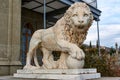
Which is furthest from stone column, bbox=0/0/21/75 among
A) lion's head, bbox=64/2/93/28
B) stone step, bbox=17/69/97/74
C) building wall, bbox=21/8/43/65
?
lion's head, bbox=64/2/93/28

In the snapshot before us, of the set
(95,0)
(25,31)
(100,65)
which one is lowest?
(100,65)

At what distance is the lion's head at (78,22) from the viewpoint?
4793 mm

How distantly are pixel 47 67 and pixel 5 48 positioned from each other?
17.3ft

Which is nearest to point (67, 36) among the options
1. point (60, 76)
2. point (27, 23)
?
point (60, 76)

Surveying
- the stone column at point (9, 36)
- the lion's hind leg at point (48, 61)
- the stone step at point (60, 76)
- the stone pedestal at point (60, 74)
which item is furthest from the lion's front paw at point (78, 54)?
the stone column at point (9, 36)

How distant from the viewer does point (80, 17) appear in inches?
189

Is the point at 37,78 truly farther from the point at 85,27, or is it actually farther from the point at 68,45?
the point at 85,27

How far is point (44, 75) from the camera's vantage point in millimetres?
4988

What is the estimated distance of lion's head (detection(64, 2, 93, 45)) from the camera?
Answer: 479cm

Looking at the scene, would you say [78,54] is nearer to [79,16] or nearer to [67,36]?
[67,36]

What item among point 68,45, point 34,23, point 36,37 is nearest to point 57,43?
point 68,45

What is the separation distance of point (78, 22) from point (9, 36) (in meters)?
6.12

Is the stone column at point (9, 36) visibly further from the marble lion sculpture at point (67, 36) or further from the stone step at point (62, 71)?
the stone step at point (62, 71)

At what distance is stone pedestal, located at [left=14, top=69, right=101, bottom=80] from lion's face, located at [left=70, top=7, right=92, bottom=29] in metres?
0.90
